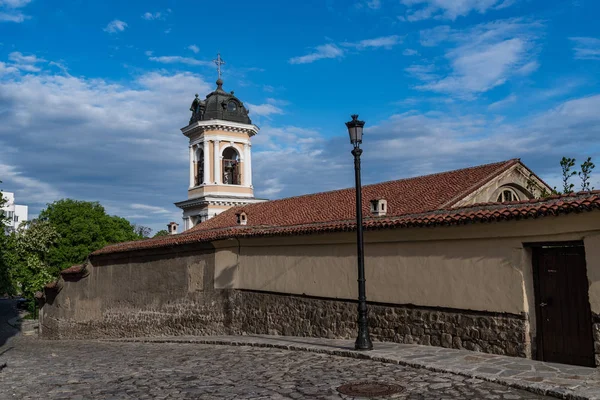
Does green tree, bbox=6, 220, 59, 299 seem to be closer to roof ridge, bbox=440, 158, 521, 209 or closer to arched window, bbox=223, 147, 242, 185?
arched window, bbox=223, 147, 242, 185

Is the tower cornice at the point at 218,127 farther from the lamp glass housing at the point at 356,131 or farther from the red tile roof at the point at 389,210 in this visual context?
the lamp glass housing at the point at 356,131

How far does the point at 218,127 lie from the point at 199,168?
10.5 ft

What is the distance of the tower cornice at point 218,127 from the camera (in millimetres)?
33719

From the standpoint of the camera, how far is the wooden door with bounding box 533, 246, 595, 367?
28.8ft

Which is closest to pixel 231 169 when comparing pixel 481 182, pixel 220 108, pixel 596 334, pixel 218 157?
pixel 218 157

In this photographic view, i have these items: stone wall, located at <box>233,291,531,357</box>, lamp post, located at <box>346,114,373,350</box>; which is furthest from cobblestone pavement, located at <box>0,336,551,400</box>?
stone wall, located at <box>233,291,531,357</box>

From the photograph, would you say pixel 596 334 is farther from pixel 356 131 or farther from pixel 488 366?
pixel 356 131

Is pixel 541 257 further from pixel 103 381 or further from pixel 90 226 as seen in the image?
pixel 90 226

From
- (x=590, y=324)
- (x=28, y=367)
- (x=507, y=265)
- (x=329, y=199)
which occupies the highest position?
(x=329, y=199)

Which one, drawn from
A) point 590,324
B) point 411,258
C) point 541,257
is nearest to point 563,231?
point 541,257

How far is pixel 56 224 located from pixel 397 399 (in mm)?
41658

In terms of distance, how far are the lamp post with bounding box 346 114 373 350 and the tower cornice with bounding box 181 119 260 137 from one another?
77.5ft

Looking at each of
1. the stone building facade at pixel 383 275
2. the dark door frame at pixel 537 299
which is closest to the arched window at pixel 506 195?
the stone building facade at pixel 383 275

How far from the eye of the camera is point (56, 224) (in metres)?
43.3
